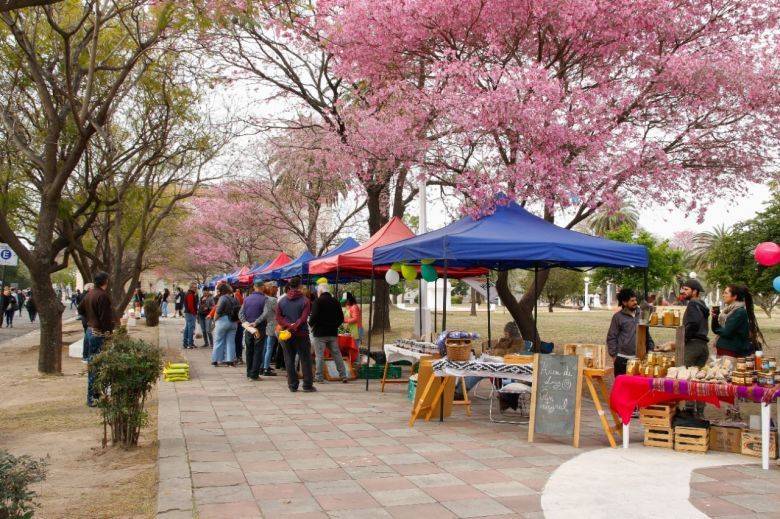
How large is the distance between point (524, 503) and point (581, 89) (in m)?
9.74

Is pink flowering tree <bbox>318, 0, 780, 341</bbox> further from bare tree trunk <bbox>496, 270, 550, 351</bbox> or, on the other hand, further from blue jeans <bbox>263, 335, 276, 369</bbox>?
blue jeans <bbox>263, 335, 276, 369</bbox>

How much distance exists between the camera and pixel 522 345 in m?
12.9

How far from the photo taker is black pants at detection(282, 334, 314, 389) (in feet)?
37.7

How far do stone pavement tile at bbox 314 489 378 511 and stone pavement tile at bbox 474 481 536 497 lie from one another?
3.04 feet

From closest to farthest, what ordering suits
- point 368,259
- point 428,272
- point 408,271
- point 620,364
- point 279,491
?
point 279,491, point 620,364, point 428,272, point 368,259, point 408,271

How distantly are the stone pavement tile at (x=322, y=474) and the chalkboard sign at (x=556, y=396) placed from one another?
241cm

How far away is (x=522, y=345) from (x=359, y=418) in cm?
477

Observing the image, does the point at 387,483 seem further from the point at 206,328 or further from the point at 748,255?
the point at 748,255

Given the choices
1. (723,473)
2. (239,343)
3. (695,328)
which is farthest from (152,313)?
(723,473)

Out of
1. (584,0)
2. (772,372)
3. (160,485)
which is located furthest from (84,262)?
(772,372)

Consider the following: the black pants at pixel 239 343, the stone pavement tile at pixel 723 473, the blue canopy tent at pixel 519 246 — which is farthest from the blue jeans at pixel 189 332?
the stone pavement tile at pixel 723 473

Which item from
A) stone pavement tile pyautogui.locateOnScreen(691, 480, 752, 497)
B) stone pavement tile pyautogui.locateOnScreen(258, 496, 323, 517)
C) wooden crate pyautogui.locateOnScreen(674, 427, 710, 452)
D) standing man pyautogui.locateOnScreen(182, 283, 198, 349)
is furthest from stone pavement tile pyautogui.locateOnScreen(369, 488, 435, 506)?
standing man pyautogui.locateOnScreen(182, 283, 198, 349)

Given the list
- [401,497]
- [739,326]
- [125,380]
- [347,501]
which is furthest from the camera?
[739,326]

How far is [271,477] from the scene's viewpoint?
19.5 feet
